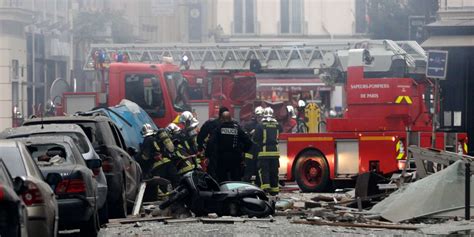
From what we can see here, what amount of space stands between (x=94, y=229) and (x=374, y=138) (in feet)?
35.4

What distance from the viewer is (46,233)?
41.1 ft

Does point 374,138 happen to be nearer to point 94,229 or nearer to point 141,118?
point 141,118

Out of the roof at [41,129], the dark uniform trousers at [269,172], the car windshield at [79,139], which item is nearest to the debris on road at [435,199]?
the car windshield at [79,139]

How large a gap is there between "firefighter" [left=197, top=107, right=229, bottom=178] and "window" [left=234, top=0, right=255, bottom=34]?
3950 centimetres

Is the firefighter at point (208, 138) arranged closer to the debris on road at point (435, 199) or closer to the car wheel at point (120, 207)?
the car wheel at point (120, 207)

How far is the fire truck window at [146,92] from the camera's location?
96.7ft

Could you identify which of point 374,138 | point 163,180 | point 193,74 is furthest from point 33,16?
point 163,180

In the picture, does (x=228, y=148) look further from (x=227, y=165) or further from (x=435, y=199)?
(x=435, y=199)

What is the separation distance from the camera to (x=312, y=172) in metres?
26.1

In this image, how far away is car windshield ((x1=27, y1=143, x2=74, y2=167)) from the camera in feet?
50.8

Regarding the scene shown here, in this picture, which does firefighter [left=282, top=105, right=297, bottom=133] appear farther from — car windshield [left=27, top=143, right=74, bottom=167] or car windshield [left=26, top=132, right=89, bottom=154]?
car windshield [left=27, top=143, right=74, bottom=167]

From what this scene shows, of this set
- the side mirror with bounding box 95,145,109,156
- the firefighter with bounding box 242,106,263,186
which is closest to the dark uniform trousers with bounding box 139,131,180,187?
the firefighter with bounding box 242,106,263,186

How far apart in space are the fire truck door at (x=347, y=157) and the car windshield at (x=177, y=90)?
4.96 meters

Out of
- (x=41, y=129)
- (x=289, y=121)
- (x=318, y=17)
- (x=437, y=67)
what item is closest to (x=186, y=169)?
(x=41, y=129)
